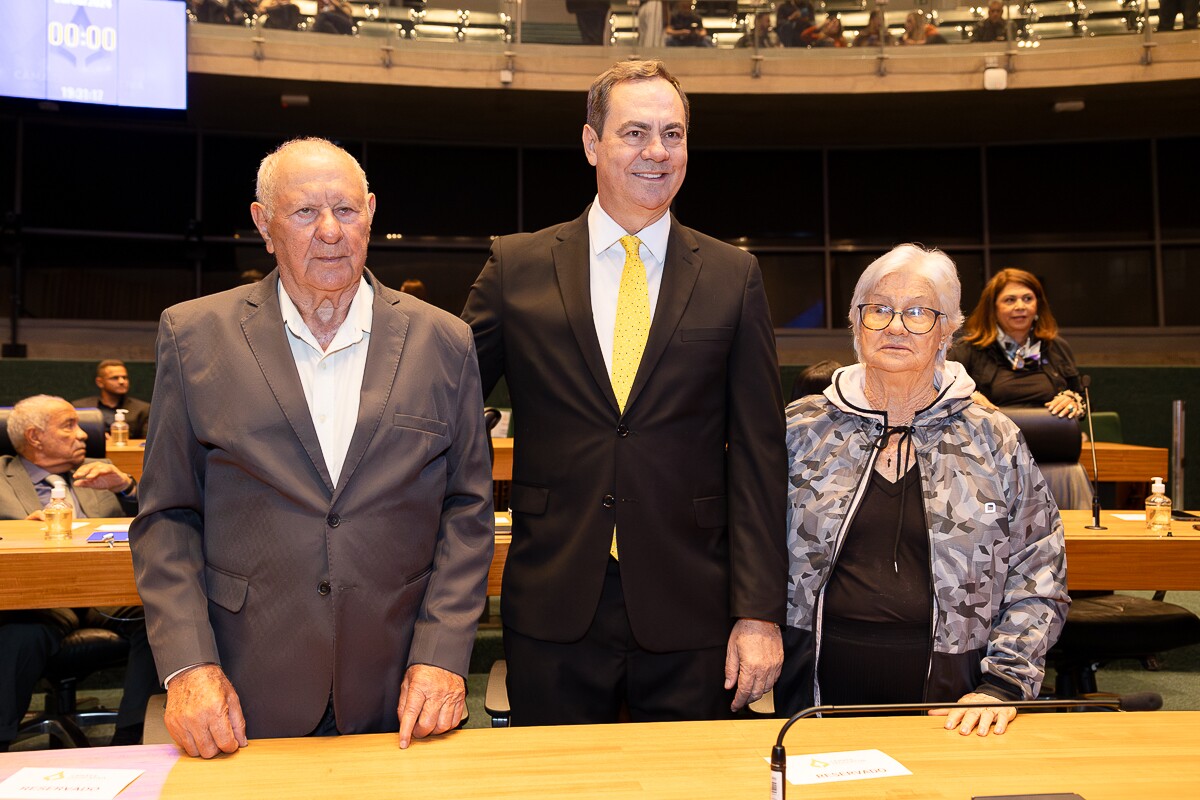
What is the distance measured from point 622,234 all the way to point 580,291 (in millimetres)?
159

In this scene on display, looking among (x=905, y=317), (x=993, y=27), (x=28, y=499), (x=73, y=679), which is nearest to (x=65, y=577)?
(x=73, y=679)

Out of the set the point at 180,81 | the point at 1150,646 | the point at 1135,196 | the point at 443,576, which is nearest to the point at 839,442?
the point at 443,576

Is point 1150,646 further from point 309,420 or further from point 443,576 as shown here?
point 309,420

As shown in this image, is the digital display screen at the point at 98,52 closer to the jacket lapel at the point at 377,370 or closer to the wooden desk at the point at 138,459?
the wooden desk at the point at 138,459

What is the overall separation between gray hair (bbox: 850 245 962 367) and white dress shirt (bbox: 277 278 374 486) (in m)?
0.96

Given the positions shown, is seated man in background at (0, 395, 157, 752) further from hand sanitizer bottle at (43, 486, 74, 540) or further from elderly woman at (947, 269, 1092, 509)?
elderly woman at (947, 269, 1092, 509)

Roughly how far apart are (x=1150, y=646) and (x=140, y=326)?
9.87 m

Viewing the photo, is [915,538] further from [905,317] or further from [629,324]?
[629,324]

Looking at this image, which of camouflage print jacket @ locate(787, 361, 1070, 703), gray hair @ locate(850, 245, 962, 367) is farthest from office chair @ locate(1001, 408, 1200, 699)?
gray hair @ locate(850, 245, 962, 367)

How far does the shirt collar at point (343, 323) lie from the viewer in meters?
1.78

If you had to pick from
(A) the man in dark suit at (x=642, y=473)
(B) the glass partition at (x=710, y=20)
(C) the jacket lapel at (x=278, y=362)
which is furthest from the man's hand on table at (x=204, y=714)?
(B) the glass partition at (x=710, y=20)

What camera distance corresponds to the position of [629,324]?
200 centimetres

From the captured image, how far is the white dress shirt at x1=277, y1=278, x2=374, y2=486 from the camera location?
5.66 feet

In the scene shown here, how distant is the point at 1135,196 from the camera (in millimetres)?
11094
